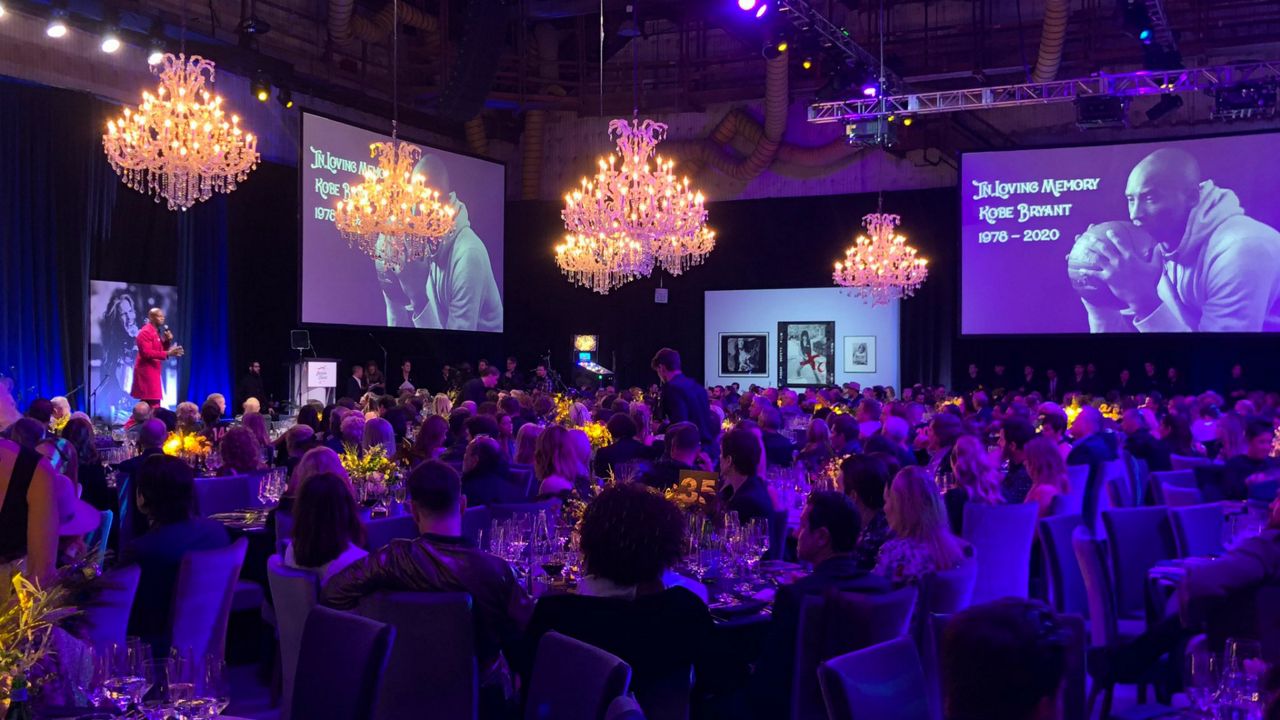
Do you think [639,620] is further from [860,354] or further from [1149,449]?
[860,354]

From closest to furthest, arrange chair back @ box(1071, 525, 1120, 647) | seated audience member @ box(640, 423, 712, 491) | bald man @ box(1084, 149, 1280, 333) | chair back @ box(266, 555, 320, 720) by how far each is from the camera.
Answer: chair back @ box(266, 555, 320, 720), chair back @ box(1071, 525, 1120, 647), seated audience member @ box(640, 423, 712, 491), bald man @ box(1084, 149, 1280, 333)

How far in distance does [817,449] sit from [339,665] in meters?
5.32

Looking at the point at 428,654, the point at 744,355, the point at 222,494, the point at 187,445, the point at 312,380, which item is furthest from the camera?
the point at 744,355

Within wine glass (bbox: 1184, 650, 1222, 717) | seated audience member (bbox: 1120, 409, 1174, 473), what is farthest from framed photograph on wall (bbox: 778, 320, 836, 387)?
wine glass (bbox: 1184, 650, 1222, 717)

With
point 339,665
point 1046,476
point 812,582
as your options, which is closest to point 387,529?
point 339,665

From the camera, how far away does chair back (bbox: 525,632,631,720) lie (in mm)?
2494

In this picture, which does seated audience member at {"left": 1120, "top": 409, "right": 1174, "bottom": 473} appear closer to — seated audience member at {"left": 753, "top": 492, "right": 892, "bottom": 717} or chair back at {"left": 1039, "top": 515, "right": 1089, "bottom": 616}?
chair back at {"left": 1039, "top": 515, "right": 1089, "bottom": 616}

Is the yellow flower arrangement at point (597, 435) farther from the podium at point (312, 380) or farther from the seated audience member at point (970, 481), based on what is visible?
the podium at point (312, 380)

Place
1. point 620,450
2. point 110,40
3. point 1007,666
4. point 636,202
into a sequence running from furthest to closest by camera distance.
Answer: point 110,40 → point 636,202 → point 620,450 → point 1007,666

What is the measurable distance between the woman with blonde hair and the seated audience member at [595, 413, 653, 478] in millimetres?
2388

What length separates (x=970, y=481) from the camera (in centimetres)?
582

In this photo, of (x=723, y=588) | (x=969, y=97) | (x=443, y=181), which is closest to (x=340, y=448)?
(x=723, y=588)

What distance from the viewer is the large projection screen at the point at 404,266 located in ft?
51.8

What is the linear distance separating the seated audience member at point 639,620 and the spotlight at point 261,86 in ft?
43.0
